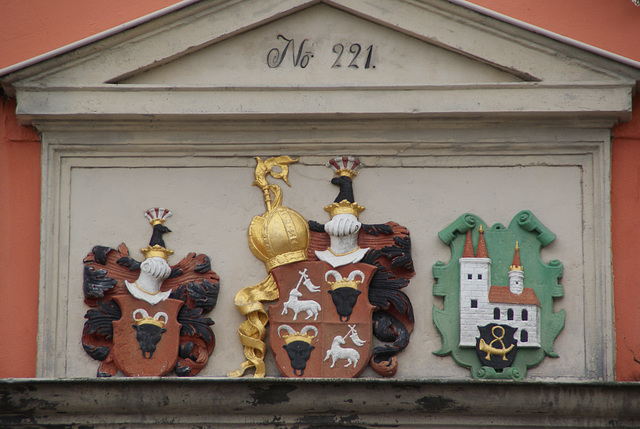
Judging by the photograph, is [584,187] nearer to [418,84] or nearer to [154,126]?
[418,84]

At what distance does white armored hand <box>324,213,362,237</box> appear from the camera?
709 centimetres

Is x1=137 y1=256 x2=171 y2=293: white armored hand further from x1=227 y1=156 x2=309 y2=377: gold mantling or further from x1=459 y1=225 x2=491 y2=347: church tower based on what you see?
x1=459 y1=225 x2=491 y2=347: church tower

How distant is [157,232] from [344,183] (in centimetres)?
100

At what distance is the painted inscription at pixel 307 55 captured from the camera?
7.34 meters

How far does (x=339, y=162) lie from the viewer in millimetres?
7258

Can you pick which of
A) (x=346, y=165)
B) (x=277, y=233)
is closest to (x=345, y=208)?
(x=346, y=165)

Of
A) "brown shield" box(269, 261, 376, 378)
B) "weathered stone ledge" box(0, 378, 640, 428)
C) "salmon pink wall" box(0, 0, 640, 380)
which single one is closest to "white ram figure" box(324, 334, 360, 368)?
"brown shield" box(269, 261, 376, 378)

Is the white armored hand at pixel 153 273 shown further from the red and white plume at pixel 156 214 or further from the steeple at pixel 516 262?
the steeple at pixel 516 262

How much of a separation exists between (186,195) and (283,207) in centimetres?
52

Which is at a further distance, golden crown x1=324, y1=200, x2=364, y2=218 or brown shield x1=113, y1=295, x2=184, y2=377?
golden crown x1=324, y1=200, x2=364, y2=218

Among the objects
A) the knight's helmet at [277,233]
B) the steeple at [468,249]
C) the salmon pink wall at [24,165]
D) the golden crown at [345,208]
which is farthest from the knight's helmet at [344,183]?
the salmon pink wall at [24,165]

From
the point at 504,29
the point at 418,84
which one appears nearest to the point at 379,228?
the point at 418,84

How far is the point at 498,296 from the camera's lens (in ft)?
22.9

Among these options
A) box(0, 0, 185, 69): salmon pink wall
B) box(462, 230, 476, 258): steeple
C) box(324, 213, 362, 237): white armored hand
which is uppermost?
box(0, 0, 185, 69): salmon pink wall
